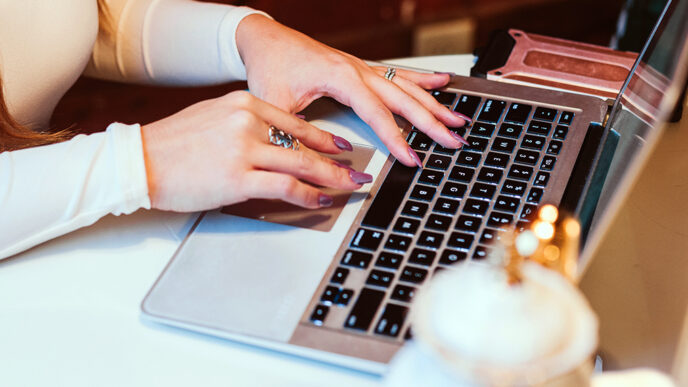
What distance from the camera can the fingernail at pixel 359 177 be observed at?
26.0 inches

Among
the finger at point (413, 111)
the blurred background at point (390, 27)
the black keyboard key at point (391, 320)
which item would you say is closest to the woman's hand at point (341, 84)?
the finger at point (413, 111)

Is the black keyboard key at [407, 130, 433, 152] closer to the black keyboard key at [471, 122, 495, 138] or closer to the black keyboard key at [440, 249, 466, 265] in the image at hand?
the black keyboard key at [471, 122, 495, 138]

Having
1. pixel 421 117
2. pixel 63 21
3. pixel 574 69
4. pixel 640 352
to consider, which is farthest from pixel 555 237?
pixel 63 21

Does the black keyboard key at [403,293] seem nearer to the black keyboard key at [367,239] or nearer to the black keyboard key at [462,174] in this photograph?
the black keyboard key at [367,239]

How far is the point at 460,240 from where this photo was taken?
1.95 ft

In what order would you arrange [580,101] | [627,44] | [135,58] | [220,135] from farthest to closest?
[627,44] → [135,58] → [580,101] → [220,135]

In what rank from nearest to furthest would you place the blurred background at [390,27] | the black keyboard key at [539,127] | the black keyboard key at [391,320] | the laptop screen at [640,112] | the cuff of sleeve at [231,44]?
1. the black keyboard key at [391,320]
2. the laptop screen at [640,112]
3. the black keyboard key at [539,127]
4. the cuff of sleeve at [231,44]
5. the blurred background at [390,27]

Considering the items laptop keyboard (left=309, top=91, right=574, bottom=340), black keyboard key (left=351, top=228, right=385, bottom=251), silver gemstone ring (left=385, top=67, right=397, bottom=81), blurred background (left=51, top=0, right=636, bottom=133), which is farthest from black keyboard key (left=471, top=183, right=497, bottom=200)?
blurred background (left=51, top=0, right=636, bottom=133)

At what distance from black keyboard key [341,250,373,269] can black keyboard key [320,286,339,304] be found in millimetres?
31

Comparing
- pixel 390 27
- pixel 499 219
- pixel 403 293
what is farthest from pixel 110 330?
pixel 390 27

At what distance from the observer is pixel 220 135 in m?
0.64

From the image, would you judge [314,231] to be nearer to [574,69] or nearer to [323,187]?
[323,187]

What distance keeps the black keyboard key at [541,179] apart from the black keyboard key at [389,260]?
17cm

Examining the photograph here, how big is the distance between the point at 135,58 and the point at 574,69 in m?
0.58
